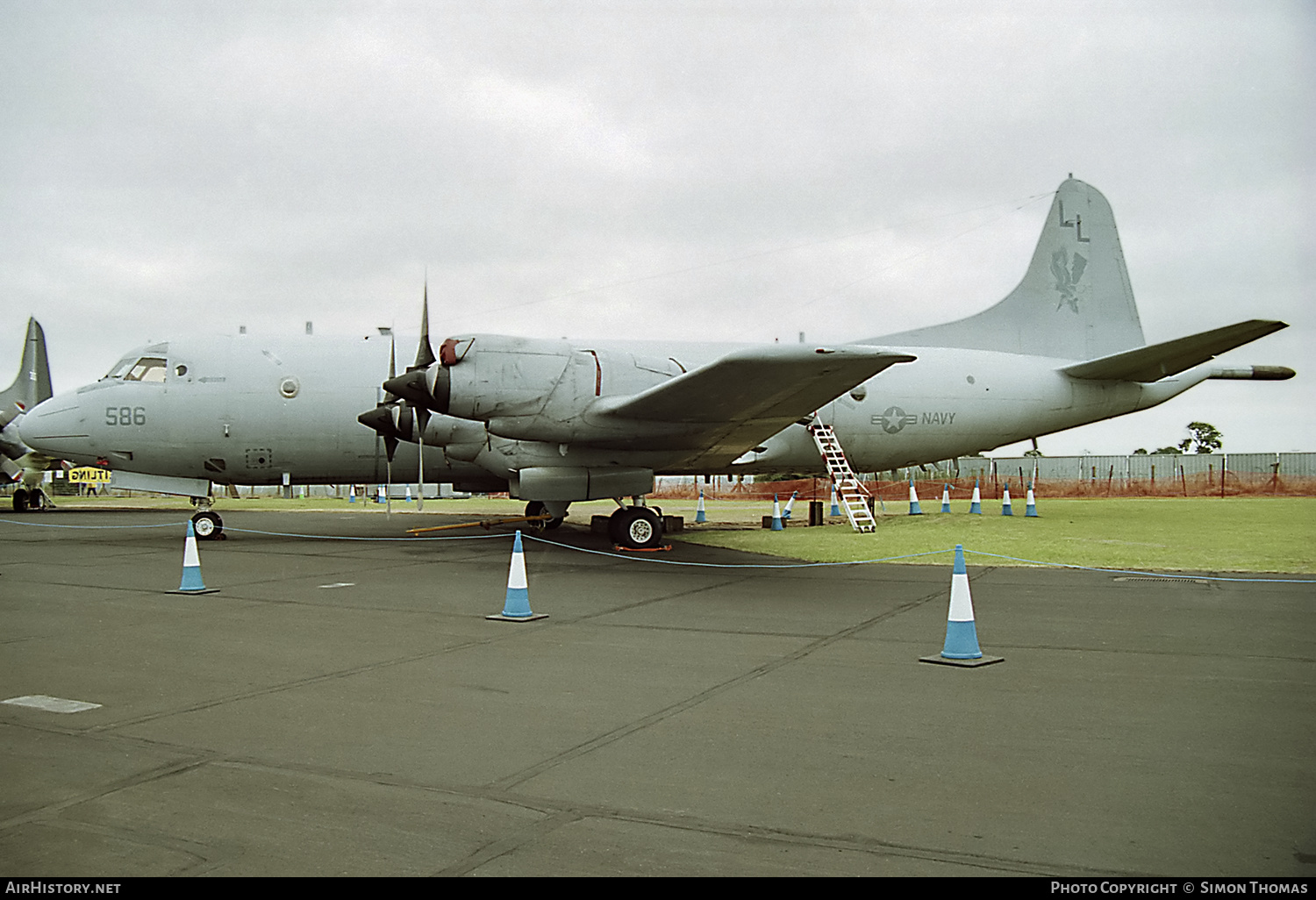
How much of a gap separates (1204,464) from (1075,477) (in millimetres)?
6157

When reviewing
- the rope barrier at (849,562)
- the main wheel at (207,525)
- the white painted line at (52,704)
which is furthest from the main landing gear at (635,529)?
the white painted line at (52,704)

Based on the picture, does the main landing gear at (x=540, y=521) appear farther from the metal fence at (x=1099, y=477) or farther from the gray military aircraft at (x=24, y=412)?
the gray military aircraft at (x=24, y=412)

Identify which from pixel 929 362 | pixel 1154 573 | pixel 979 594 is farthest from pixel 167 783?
pixel 929 362

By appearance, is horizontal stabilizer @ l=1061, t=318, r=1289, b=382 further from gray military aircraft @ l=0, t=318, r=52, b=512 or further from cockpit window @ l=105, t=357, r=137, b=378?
gray military aircraft @ l=0, t=318, r=52, b=512

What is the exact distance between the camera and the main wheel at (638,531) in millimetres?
14859

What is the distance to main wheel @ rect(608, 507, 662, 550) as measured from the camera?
14859 millimetres

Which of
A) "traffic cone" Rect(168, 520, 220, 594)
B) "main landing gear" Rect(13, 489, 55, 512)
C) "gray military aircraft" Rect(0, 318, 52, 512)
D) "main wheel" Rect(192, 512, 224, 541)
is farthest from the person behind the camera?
"main landing gear" Rect(13, 489, 55, 512)

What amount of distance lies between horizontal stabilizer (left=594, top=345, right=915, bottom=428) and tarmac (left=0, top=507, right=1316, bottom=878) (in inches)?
110

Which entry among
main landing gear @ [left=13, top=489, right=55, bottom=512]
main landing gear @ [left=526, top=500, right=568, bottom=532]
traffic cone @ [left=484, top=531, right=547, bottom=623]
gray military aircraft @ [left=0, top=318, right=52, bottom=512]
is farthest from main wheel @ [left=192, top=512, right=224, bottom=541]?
main landing gear @ [left=13, top=489, right=55, bottom=512]

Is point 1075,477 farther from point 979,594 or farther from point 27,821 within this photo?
point 27,821

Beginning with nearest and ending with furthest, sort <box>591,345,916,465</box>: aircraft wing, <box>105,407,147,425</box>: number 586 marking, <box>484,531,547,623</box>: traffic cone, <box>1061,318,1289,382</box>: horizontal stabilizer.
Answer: <box>484,531,547,623</box>: traffic cone → <box>591,345,916,465</box>: aircraft wing → <box>1061,318,1289,382</box>: horizontal stabilizer → <box>105,407,147,425</box>: number 586 marking

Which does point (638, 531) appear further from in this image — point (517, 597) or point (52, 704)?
point (52, 704)

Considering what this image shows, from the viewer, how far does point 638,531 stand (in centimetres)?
1490

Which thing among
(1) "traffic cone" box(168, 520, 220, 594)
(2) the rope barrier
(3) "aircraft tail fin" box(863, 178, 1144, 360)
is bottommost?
(2) the rope barrier
